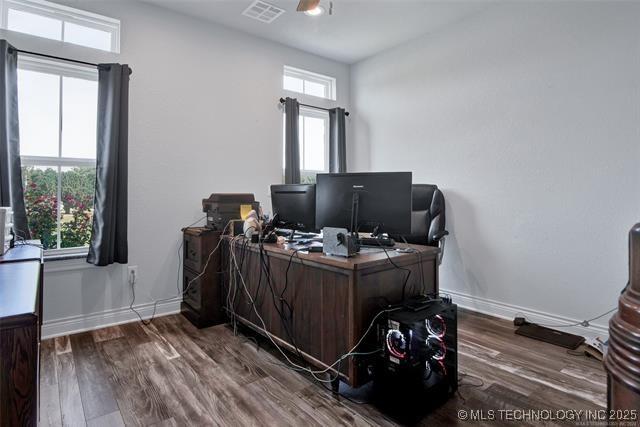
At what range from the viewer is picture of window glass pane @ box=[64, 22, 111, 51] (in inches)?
111

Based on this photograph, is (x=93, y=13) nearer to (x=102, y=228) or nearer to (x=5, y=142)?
(x=5, y=142)

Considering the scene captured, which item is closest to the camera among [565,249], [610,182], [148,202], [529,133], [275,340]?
[275,340]

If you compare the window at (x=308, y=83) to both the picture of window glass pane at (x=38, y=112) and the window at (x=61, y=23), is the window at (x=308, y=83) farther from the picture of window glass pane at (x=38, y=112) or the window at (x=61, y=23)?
the picture of window glass pane at (x=38, y=112)

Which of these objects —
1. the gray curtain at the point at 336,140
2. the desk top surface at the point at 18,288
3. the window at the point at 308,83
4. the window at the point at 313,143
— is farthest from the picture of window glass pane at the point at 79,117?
the gray curtain at the point at 336,140

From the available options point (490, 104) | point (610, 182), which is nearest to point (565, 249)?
point (610, 182)

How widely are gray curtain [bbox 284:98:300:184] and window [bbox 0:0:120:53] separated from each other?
1690mm

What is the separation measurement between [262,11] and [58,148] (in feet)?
6.99

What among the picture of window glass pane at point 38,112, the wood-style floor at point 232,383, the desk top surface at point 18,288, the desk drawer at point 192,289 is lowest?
the wood-style floor at point 232,383

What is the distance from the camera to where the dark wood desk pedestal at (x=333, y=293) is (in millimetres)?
1759

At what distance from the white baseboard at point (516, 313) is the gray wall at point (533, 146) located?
0.7 inches

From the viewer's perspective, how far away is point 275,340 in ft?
7.61

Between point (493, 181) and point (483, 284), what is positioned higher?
point (493, 181)

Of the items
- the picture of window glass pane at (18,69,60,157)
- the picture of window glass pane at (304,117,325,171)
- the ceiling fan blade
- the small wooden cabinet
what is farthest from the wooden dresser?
the picture of window glass pane at (304,117,325,171)

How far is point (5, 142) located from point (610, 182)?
431 centimetres
